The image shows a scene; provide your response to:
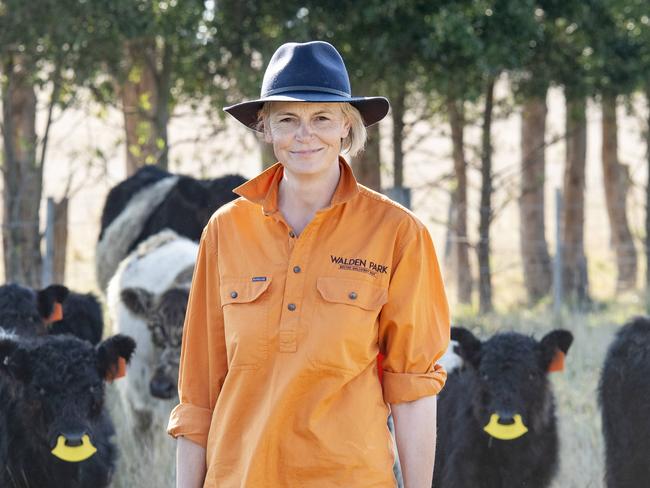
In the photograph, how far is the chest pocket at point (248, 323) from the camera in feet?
10.8

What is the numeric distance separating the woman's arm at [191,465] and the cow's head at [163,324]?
3.87 meters

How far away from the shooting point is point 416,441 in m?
3.32

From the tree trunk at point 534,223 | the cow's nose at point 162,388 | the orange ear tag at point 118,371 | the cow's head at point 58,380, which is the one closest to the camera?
the cow's head at point 58,380

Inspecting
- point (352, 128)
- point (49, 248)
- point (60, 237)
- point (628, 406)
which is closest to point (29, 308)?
A: point (628, 406)

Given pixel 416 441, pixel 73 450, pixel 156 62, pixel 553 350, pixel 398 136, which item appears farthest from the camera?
pixel 156 62

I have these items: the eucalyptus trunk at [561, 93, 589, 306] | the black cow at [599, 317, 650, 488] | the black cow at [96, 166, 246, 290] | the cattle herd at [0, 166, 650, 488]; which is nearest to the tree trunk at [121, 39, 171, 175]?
the black cow at [96, 166, 246, 290]

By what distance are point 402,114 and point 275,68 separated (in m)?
11.7

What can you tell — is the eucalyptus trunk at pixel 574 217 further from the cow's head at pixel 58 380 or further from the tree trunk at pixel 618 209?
the cow's head at pixel 58 380

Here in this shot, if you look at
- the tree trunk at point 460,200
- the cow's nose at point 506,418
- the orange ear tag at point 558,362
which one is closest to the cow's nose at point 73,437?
the cow's nose at point 506,418

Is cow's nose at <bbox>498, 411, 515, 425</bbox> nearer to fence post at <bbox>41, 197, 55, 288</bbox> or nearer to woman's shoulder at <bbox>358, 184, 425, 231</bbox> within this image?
woman's shoulder at <bbox>358, 184, 425, 231</bbox>

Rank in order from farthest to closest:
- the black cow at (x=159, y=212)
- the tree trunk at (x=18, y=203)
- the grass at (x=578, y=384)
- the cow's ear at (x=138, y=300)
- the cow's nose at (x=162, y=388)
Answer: the tree trunk at (x=18, y=203), the black cow at (x=159, y=212), the cow's ear at (x=138, y=300), the grass at (x=578, y=384), the cow's nose at (x=162, y=388)

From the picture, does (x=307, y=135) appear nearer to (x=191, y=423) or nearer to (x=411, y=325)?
(x=411, y=325)

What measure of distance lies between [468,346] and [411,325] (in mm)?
3326

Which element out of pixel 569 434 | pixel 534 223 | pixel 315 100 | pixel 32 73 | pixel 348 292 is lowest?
pixel 569 434
